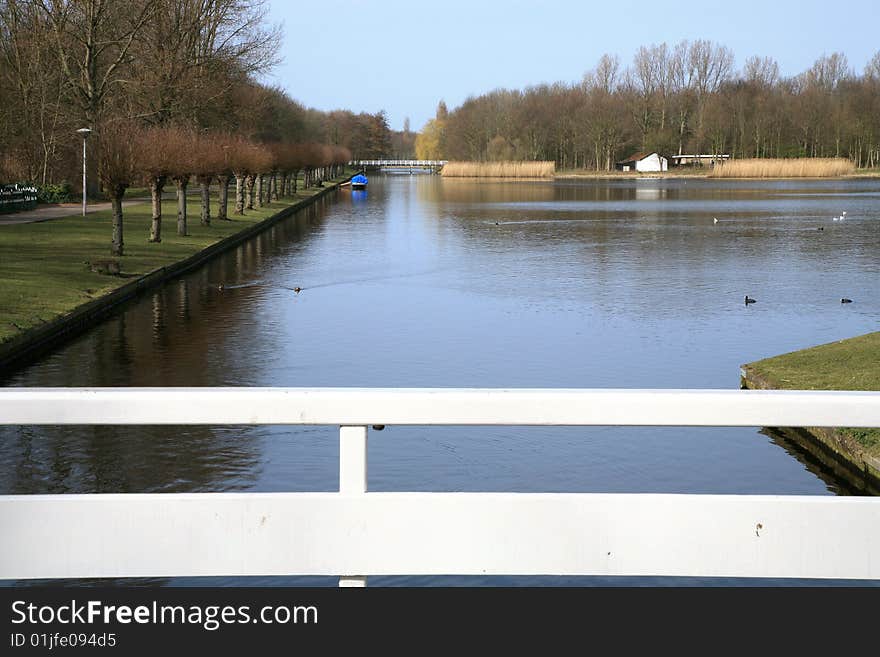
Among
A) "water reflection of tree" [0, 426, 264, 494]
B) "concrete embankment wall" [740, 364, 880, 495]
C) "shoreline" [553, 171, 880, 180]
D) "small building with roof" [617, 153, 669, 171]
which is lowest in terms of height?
"water reflection of tree" [0, 426, 264, 494]

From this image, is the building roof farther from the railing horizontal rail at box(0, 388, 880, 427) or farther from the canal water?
the railing horizontal rail at box(0, 388, 880, 427)

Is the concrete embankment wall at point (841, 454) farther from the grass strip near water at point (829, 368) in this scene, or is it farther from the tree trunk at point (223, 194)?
the tree trunk at point (223, 194)

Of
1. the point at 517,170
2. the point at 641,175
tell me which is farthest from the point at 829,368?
the point at 641,175

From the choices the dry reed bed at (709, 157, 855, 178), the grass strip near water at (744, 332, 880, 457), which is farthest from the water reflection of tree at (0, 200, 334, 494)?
the dry reed bed at (709, 157, 855, 178)

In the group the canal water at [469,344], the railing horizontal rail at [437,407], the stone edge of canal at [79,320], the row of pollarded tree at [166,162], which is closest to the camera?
the railing horizontal rail at [437,407]

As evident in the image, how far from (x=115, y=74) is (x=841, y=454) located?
39.1 m

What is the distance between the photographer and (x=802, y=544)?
A: 362 centimetres

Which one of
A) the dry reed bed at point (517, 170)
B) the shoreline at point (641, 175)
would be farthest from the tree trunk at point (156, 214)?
the dry reed bed at point (517, 170)

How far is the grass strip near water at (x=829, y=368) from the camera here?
585 inches

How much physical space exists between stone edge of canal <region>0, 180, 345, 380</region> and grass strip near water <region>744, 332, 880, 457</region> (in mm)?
Answer: 10782

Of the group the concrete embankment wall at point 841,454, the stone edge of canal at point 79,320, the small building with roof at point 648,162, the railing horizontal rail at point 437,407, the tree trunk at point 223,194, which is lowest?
the concrete embankment wall at point 841,454

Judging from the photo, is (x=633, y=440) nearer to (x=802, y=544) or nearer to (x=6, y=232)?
(x=802, y=544)

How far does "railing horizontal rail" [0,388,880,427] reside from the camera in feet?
11.8
